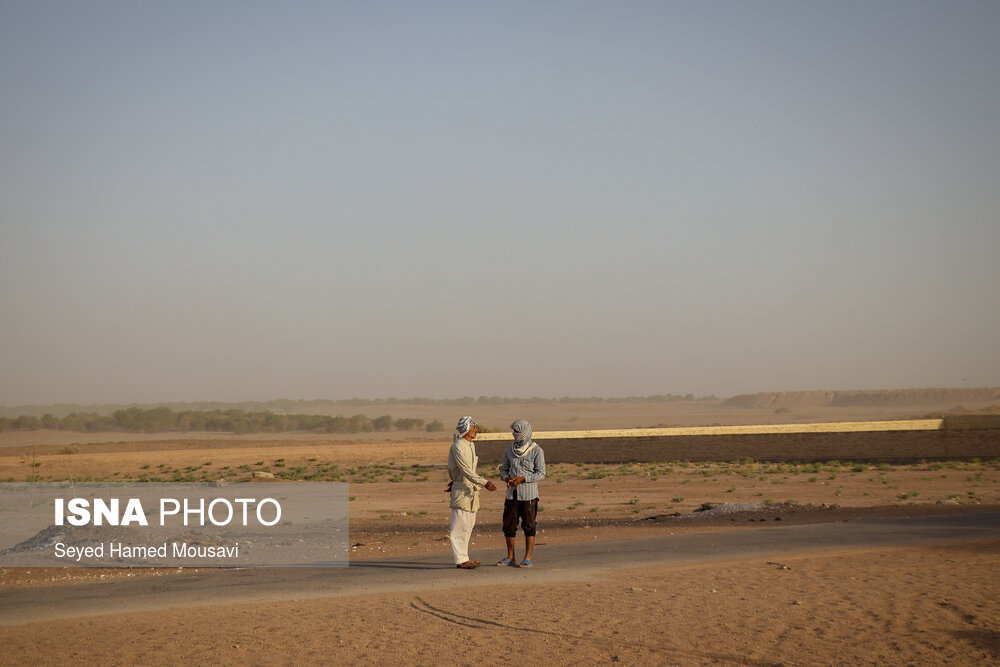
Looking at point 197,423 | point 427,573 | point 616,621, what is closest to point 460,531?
point 427,573

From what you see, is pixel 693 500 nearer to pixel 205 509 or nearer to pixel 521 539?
pixel 521 539

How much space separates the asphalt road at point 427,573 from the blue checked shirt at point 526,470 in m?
1.04

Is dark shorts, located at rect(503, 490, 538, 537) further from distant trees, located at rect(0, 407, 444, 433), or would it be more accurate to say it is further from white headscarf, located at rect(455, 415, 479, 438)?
distant trees, located at rect(0, 407, 444, 433)

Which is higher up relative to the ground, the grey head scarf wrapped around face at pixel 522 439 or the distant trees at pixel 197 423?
the grey head scarf wrapped around face at pixel 522 439

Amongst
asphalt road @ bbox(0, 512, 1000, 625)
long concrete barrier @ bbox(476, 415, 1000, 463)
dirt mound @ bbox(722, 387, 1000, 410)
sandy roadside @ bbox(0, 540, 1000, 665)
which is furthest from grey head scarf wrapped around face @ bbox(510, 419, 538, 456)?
dirt mound @ bbox(722, 387, 1000, 410)

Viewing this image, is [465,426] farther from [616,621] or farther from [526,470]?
[616,621]

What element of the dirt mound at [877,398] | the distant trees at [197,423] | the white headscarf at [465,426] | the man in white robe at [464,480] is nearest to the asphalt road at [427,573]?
the man in white robe at [464,480]

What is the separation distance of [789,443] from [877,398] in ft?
500

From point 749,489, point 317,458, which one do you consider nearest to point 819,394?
point 317,458

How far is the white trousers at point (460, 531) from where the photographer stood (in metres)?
12.2

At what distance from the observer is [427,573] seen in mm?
12562

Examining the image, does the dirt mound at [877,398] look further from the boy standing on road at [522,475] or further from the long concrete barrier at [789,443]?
the boy standing on road at [522,475]

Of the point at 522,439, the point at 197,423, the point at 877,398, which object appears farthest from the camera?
the point at 877,398

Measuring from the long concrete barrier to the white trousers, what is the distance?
2898cm
